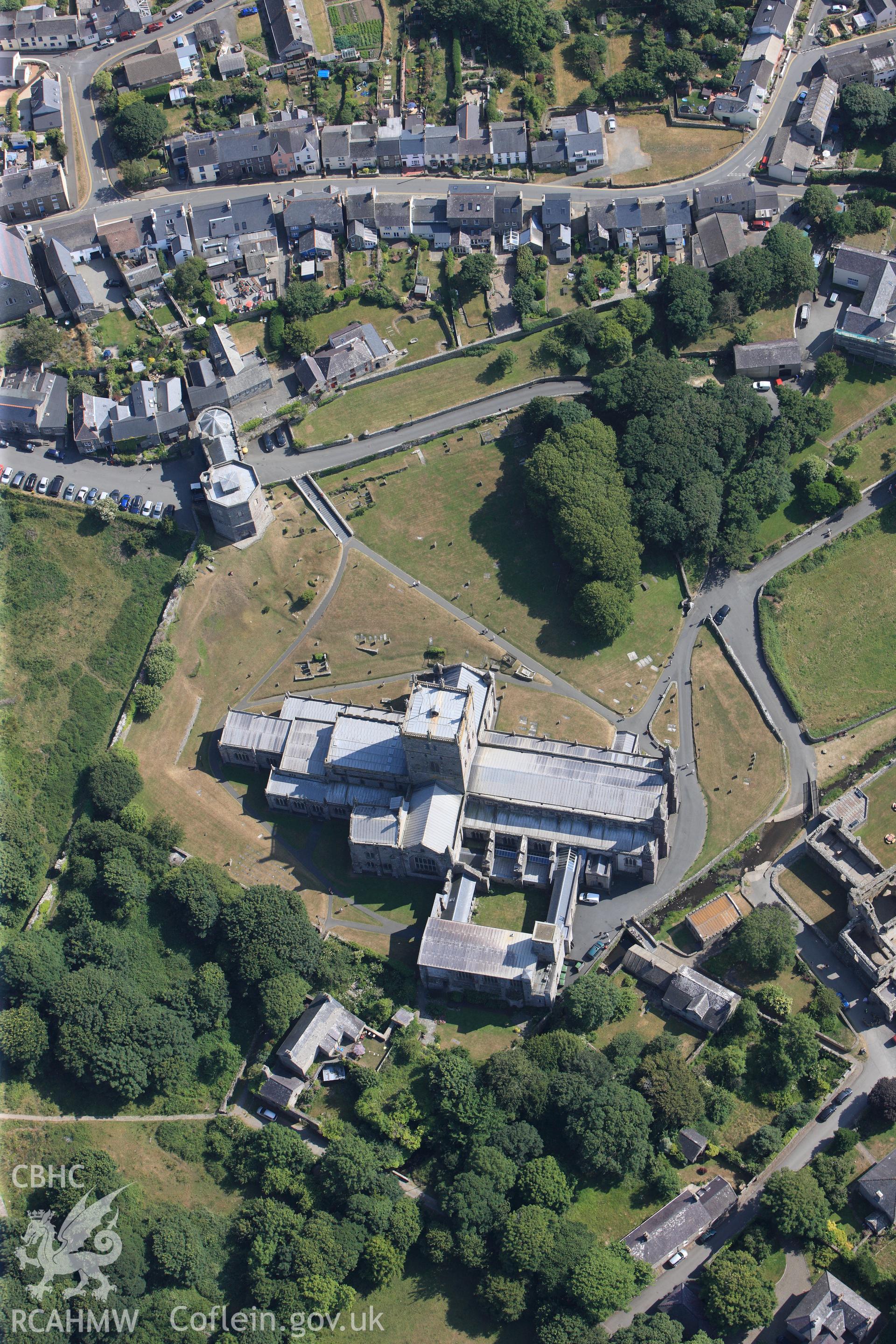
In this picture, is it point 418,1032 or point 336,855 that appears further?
point 336,855

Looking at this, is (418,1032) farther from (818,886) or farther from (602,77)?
(602,77)

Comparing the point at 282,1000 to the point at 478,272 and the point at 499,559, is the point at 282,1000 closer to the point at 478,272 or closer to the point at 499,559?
the point at 499,559

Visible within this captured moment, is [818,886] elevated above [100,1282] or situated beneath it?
elevated above

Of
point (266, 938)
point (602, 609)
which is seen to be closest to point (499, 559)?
point (602, 609)

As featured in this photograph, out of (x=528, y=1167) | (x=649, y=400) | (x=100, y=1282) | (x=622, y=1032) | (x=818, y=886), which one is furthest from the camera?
(x=649, y=400)

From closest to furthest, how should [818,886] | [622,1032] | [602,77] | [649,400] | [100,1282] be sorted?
[100,1282], [622,1032], [818,886], [649,400], [602,77]

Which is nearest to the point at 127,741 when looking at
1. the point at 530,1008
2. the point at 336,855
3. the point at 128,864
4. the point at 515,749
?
the point at 128,864

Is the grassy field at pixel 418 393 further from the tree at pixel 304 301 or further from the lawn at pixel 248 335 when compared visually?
the lawn at pixel 248 335

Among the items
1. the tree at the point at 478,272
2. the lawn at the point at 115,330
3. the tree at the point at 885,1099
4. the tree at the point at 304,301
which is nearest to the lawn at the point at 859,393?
the tree at the point at 478,272
